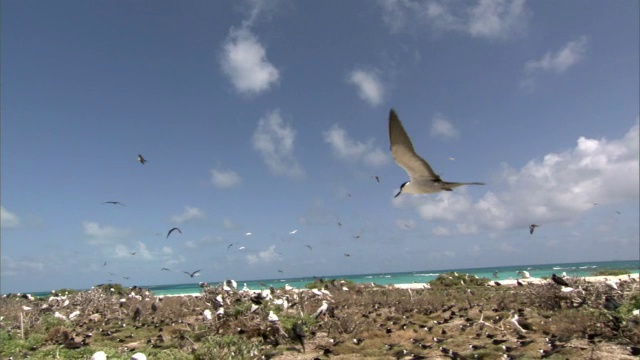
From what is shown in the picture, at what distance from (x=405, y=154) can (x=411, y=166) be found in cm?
25

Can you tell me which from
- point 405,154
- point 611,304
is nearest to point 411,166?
point 405,154

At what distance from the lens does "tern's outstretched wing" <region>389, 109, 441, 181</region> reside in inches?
254

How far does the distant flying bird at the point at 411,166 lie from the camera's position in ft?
21.2

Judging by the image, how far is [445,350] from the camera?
956 centimetres

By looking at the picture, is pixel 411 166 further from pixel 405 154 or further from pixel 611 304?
pixel 611 304

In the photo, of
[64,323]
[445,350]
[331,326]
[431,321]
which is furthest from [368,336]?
[64,323]

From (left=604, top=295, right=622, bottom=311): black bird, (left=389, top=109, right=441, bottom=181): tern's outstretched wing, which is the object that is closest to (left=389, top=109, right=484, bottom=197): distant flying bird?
(left=389, top=109, right=441, bottom=181): tern's outstretched wing

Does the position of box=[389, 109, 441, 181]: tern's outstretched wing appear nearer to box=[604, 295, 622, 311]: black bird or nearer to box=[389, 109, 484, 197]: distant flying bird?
box=[389, 109, 484, 197]: distant flying bird

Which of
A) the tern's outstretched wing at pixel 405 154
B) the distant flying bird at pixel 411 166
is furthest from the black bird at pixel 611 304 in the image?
the tern's outstretched wing at pixel 405 154

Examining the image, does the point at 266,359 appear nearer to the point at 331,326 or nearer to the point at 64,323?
the point at 331,326

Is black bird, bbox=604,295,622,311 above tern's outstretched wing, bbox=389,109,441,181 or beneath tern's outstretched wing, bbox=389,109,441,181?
beneath

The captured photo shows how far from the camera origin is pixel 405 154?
21.9 feet

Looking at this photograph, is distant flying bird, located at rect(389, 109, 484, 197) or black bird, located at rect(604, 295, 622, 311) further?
black bird, located at rect(604, 295, 622, 311)

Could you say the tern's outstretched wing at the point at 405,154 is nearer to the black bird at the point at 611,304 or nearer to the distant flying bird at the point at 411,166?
the distant flying bird at the point at 411,166
